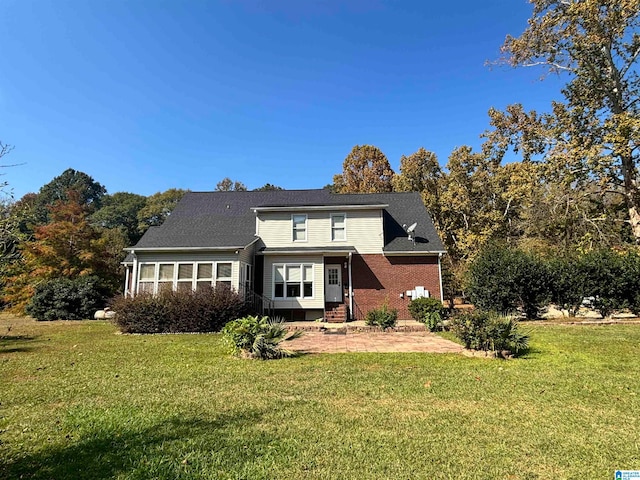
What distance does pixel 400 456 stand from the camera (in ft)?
11.9

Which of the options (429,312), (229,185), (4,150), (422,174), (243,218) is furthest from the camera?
(229,185)

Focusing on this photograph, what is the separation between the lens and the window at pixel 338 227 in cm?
1975

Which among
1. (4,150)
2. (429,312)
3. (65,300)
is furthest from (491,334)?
(65,300)

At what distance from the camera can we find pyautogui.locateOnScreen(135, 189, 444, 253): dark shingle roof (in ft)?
61.6

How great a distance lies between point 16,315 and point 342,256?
21.6 m

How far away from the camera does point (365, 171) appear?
39.8 metres

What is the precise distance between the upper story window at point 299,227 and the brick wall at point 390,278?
3.17m

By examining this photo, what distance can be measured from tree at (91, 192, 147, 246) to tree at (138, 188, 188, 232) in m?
1.74

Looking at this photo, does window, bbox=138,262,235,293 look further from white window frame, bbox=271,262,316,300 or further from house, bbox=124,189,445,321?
white window frame, bbox=271,262,316,300

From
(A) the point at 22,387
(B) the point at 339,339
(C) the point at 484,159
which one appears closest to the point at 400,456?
(A) the point at 22,387

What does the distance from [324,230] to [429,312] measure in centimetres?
718

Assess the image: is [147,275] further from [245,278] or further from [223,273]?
[245,278]

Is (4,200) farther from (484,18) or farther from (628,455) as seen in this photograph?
(484,18)

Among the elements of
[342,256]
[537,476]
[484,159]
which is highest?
[484,159]
